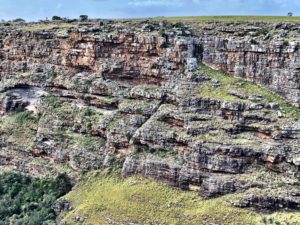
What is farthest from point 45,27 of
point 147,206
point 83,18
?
point 147,206

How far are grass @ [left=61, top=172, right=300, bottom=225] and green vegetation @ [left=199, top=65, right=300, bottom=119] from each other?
320 inches

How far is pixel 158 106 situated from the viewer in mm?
50625

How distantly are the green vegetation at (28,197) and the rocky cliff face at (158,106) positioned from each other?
4.89 ft

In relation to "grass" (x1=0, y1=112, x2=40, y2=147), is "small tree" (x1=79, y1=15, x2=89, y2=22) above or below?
above

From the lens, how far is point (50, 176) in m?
54.4

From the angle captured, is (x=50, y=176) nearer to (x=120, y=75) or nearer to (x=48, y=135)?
(x=48, y=135)

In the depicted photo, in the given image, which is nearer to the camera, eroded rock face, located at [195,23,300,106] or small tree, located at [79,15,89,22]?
eroded rock face, located at [195,23,300,106]

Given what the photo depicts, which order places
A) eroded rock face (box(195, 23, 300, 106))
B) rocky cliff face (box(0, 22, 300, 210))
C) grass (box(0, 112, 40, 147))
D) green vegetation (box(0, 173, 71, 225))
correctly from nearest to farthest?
rocky cliff face (box(0, 22, 300, 210)) < eroded rock face (box(195, 23, 300, 106)) < green vegetation (box(0, 173, 71, 225)) < grass (box(0, 112, 40, 147))

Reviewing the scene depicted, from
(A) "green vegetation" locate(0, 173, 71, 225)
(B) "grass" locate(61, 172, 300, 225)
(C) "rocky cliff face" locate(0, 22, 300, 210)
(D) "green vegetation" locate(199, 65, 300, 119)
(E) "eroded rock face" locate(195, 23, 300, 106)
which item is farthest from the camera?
(A) "green vegetation" locate(0, 173, 71, 225)

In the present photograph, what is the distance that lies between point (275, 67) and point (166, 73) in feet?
32.9

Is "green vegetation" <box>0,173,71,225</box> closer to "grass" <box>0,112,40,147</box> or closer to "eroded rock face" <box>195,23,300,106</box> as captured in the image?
"grass" <box>0,112,40,147</box>

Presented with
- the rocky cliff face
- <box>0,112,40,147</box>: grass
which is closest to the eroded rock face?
the rocky cliff face

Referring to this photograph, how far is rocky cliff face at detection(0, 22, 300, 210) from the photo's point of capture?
43.8 metres

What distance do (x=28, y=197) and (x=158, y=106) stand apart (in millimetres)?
14445
